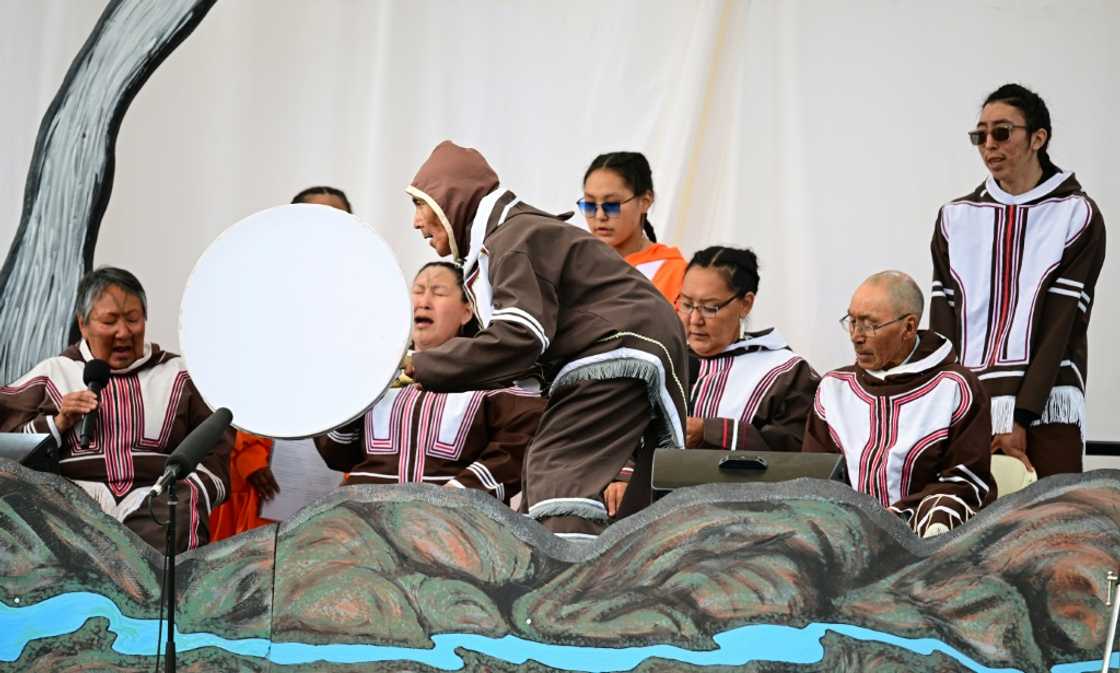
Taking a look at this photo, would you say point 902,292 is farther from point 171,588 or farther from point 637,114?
point 171,588

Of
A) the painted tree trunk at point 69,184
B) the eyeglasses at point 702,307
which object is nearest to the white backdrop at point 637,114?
the painted tree trunk at point 69,184

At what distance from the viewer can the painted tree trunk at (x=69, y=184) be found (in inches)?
225

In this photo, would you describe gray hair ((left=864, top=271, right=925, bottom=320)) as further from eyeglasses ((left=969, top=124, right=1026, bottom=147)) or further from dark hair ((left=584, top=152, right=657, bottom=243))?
dark hair ((left=584, top=152, right=657, bottom=243))

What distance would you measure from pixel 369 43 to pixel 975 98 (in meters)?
2.14

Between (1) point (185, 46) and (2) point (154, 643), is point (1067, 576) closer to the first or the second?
(2) point (154, 643)

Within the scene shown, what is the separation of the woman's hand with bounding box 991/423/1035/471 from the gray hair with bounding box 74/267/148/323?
262cm

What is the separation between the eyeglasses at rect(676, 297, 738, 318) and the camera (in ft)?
16.2

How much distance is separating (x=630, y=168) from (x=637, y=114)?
499 mm

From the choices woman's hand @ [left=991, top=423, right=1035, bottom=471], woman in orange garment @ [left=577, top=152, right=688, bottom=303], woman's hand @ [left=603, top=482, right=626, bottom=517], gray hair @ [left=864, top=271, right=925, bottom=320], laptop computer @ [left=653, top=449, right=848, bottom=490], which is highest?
woman in orange garment @ [left=577, top=152, right=688, bottom=303]

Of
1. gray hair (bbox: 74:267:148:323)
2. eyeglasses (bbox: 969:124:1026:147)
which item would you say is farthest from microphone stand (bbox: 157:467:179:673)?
eyeglasses (bbox: 969:124:1026:147)

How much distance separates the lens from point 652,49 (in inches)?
222

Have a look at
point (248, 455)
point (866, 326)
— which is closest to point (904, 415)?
point (866, 326)

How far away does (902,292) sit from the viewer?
14.7ft

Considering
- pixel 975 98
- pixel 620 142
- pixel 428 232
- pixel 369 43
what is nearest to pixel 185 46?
pixel 369 43
